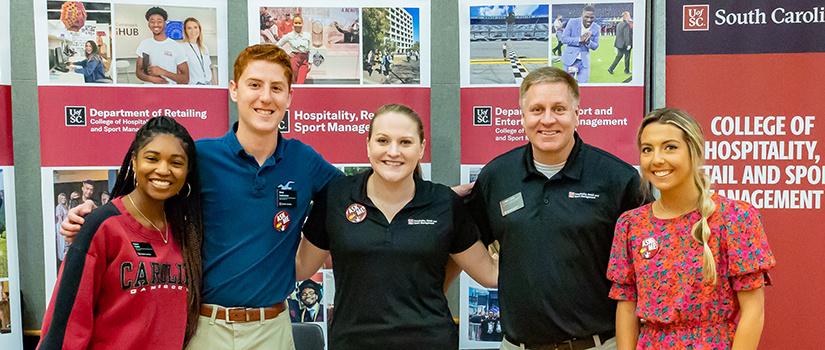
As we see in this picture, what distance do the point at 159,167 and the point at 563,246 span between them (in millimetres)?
1553

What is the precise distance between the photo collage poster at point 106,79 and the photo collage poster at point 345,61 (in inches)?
15.1

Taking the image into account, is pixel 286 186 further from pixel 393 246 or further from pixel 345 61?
pixel 345 61

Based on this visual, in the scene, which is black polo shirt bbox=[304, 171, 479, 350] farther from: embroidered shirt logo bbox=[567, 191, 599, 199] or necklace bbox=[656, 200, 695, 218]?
necklace bbox=[656, 200, 695, 218]

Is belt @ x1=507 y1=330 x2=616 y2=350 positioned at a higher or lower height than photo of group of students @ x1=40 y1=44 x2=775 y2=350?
lower

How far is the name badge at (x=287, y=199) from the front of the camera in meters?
2.22

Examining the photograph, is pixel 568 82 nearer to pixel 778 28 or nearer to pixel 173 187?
pixel 173 187

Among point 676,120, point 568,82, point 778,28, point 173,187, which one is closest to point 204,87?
point 173,187

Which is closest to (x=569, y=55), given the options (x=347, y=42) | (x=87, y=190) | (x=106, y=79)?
(x=347, y=42)

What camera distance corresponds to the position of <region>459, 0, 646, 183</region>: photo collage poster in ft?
11.2

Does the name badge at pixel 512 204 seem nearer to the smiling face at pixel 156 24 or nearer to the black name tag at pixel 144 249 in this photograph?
the black name tag at pixel 144 249

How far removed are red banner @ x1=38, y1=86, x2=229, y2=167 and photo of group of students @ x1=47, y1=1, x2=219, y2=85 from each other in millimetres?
75

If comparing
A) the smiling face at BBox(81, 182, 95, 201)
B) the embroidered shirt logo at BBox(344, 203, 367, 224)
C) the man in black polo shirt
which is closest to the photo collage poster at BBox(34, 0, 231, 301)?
the smiling face at BBox(81, 182, 95, 201)

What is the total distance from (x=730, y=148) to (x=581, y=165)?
173cm

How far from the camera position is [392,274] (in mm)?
2068
